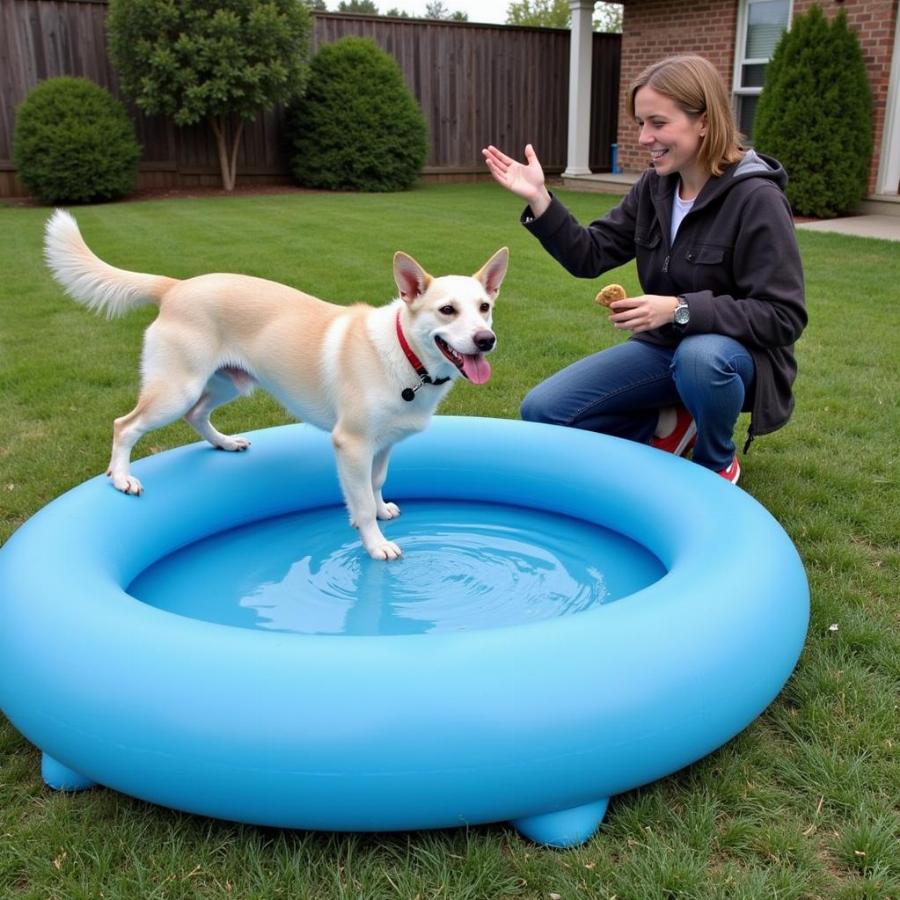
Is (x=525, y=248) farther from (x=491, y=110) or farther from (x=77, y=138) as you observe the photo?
(x=491, y=110)

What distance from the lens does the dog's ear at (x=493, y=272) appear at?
11.6 ft

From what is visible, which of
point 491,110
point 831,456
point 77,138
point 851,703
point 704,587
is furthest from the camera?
point 491,110

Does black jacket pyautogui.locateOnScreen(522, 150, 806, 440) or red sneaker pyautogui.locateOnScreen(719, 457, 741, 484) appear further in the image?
red sneaker pyautogui.locateOnScreen(719, 457, 741, 484)

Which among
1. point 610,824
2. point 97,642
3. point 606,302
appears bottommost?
point 610,824

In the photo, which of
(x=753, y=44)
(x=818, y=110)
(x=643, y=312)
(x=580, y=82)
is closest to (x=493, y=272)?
(x=643, y=312)

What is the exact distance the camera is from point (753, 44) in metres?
14.5

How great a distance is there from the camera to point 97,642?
8.07 feet

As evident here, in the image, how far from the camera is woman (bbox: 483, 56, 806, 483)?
3.72 m

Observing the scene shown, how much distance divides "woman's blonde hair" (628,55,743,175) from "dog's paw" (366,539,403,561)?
80.0 inches

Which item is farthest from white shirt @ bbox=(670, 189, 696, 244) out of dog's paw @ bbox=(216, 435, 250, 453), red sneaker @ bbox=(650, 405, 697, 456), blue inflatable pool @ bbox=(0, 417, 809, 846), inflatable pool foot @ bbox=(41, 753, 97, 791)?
inflatable pool foot @ bbox=(41, 753, 97, 791)

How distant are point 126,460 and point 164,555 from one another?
413mm

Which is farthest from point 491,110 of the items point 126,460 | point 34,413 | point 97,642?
point 97,642

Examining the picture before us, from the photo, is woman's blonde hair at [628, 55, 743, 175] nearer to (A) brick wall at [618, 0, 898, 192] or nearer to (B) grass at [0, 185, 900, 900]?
(B) grass at [0, 185, 900, 900]

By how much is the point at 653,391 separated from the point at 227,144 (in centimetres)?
1458
